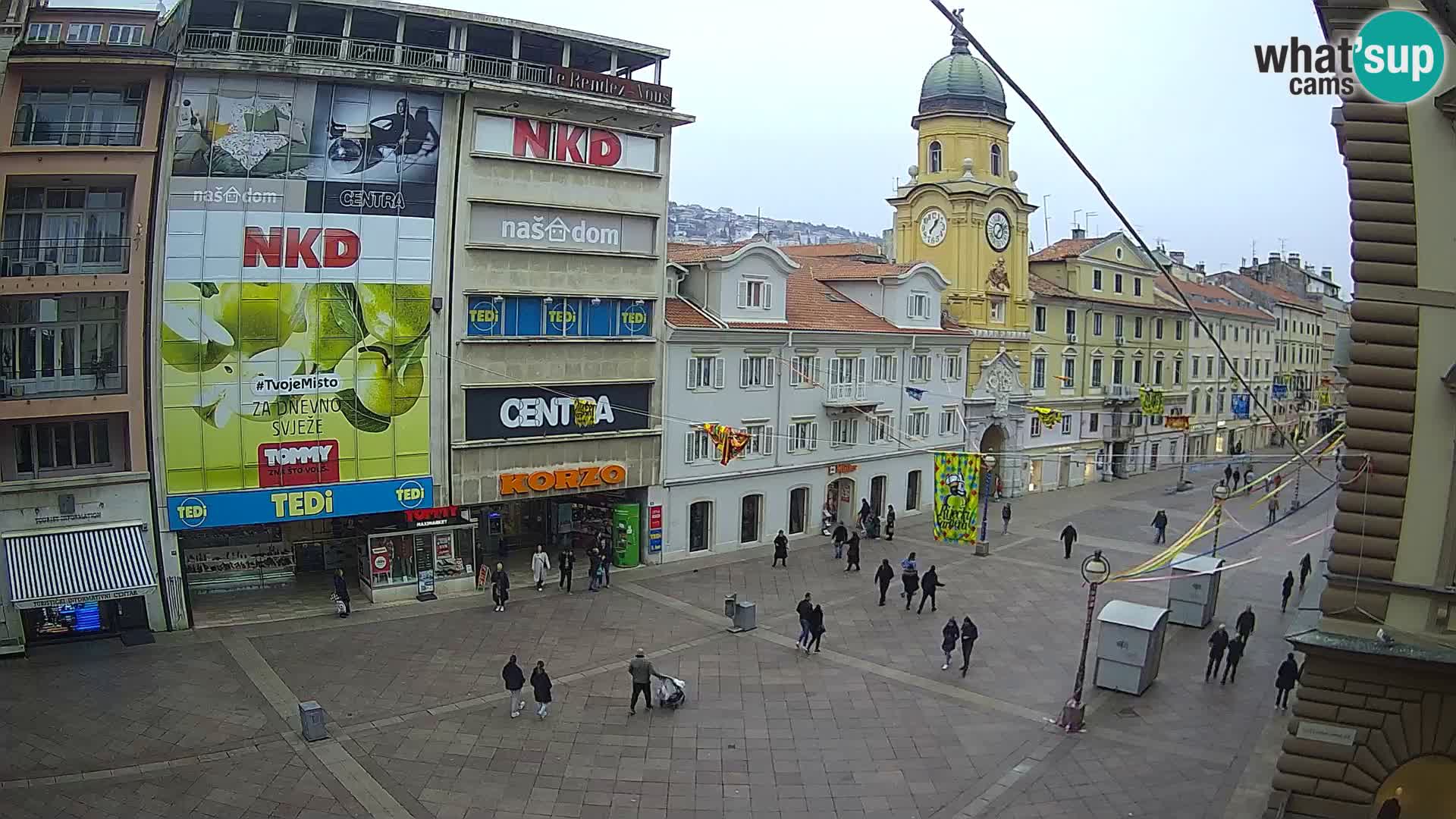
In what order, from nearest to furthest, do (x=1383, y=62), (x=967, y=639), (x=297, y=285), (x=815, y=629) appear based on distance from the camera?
(x=1383, y=62)
(x=967, y=639)
(x=815, y=629)
(x=297, y=285)

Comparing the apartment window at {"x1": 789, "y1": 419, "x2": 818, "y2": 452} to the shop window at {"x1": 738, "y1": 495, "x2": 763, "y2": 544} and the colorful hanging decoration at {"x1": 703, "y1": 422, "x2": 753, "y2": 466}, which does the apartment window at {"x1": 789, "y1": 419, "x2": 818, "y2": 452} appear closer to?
the shop window at {"x1": 738, "y1": 495, "x2": 763, "y2": 544}

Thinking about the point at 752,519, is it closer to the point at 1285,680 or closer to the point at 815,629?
the point at 815,629

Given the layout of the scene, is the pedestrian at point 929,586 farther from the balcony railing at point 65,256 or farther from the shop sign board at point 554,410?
the balcony railing at point 65,256

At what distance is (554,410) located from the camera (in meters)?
31.2

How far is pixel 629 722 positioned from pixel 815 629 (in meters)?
6.03

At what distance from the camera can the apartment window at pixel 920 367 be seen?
1738 inches

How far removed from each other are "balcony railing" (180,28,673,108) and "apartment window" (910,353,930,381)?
1755 centimetres

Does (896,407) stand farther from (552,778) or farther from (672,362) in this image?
(552,778)

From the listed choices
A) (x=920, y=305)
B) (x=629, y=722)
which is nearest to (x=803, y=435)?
(x=920, y=305)

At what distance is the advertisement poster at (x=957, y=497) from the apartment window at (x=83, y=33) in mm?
25222

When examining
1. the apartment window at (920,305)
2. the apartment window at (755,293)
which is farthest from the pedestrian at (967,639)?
the apartment window at (920,305)

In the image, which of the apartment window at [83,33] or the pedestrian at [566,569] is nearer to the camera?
the apartment window at [83,33]

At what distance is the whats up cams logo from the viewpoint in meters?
13.7

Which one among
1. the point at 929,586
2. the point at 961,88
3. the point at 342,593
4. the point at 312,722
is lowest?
the point at 312,722
